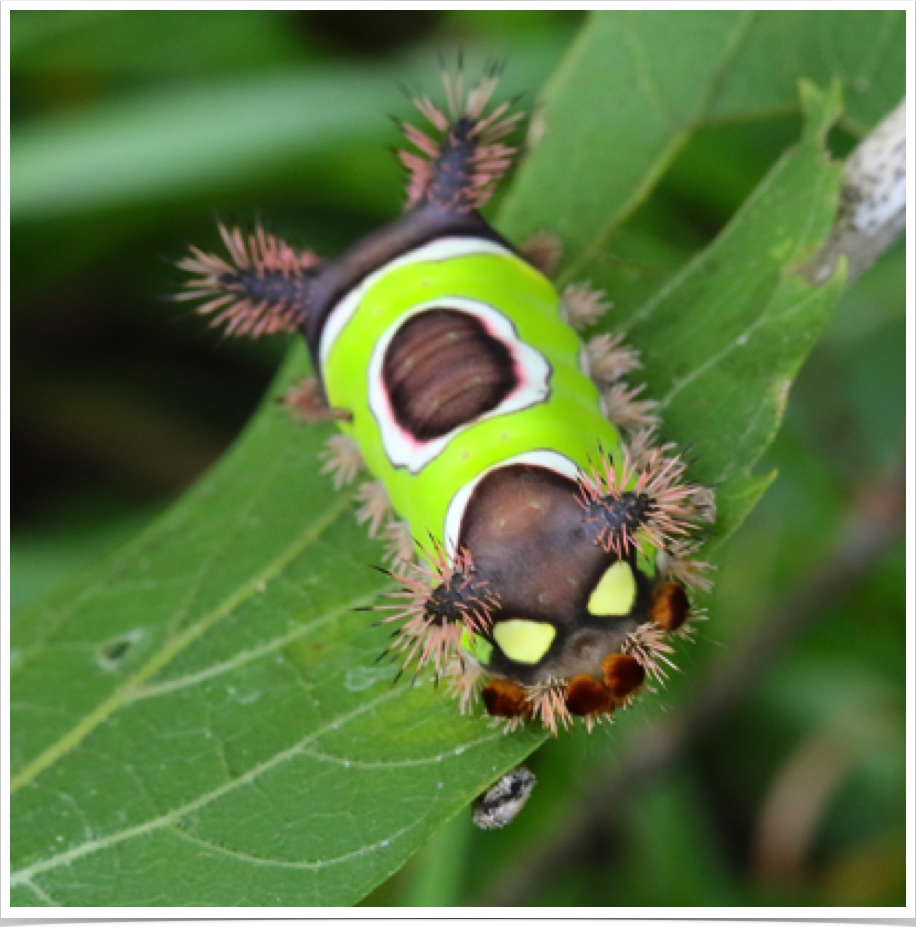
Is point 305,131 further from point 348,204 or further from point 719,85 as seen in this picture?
point 719,85

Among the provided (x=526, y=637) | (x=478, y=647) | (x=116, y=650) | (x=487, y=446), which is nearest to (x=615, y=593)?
(x=526, y=637)

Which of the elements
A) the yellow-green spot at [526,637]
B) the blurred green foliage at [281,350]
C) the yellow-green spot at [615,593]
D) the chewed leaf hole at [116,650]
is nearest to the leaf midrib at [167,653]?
the chewed leaf hole at [116,650]

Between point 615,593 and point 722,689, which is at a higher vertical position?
point 615,593

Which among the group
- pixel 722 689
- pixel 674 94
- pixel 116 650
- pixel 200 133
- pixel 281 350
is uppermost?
pixel 200 133

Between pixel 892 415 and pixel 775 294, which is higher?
pixel 775 294

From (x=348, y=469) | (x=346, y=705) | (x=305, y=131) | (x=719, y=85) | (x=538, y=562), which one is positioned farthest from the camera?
(x=305, y=131)

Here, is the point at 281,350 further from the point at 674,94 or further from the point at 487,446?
the point at 487,446

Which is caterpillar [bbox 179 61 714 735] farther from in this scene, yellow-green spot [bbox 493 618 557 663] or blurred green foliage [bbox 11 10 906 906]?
blurred green foliage [bbox 11 10 906 906]

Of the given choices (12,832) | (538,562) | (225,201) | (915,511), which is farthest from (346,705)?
(225,201)
